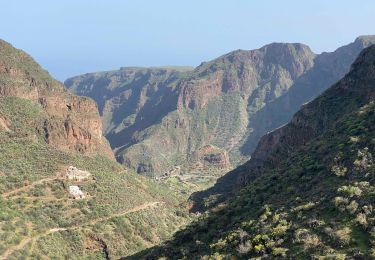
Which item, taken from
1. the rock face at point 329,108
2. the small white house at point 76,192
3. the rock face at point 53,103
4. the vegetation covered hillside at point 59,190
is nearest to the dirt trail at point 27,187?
the vegetation covered hillside at point 59,190

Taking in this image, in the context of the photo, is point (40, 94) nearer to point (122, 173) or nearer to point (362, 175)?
point (122, 173)

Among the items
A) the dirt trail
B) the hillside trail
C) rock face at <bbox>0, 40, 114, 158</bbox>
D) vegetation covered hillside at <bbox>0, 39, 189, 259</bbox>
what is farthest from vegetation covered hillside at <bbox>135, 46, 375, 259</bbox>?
rock face at <bbox>0, 40, 114, 158</bbox>

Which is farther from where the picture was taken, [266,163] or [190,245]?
[266,163]

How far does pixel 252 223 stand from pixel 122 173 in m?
78.2

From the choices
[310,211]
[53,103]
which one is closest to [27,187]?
[53,103]

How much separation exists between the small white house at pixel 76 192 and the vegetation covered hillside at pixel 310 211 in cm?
4031

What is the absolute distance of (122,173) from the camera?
382 ft

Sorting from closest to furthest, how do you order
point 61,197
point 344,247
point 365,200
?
point 344,247 < point 365,200 < point 61,197

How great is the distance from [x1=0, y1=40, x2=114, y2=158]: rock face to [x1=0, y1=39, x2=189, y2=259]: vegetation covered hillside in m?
0.29

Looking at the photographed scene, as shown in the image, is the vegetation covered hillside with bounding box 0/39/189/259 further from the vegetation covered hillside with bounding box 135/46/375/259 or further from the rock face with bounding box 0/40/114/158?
the vegetation covered hillside with bounding box 135/46/375/259

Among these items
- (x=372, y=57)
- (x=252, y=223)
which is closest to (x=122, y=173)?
(x=372, y=57)

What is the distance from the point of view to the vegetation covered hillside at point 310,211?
32.1 m

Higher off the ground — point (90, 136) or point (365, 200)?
point (90, 136)

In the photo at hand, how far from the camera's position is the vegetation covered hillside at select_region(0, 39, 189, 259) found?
75.4 meters
